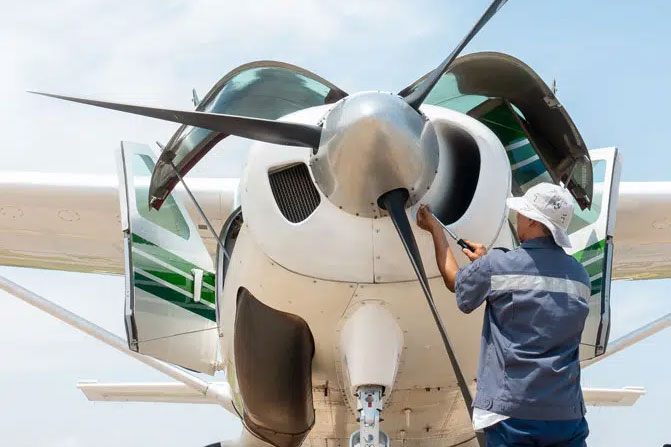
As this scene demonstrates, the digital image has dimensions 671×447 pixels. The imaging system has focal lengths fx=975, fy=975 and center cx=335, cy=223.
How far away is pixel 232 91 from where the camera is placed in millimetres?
5914

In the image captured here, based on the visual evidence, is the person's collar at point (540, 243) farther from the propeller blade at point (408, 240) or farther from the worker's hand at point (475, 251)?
the propeller blade at point (408, 240)

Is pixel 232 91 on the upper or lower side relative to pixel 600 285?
upper

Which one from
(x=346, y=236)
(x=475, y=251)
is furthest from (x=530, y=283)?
(x=346, y=236)

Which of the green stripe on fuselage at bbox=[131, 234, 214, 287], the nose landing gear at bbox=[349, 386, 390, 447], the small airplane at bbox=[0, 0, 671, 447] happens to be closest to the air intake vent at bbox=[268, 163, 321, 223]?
the small airplane at bbox=[0, 0, 671, 447]

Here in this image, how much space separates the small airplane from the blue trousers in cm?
57

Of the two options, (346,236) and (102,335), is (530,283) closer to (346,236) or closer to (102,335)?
(346,236)

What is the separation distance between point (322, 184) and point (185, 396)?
6082 mm

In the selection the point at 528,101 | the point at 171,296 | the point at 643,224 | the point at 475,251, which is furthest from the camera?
the point at 643,224

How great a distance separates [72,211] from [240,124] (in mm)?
4853

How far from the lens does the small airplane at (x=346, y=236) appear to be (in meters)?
4.62

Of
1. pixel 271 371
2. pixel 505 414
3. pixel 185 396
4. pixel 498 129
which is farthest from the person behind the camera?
pixel 185 396

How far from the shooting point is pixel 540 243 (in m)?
3.68

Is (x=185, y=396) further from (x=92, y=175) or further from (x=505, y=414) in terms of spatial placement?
(x=505, y=414)

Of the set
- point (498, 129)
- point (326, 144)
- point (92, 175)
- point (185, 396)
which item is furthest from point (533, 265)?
point (185, 396)
